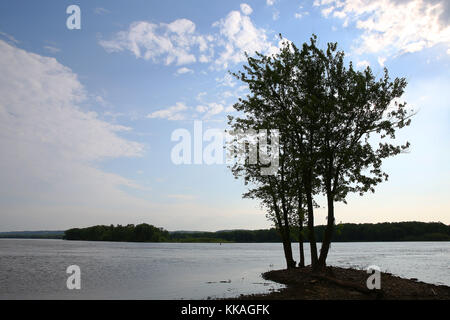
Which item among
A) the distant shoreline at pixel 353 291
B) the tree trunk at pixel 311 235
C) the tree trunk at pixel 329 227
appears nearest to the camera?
the distant shoreline at pixel 353 291

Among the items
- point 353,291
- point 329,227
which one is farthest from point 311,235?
point 353,291

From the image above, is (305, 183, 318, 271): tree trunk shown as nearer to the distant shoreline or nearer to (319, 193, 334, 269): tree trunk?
(319, 193, 334, 269): tree trunk

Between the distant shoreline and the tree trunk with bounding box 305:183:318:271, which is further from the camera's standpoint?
the tree trunk with bounding box 305:183:318:271

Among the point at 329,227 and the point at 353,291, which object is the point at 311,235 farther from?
the point at 353,291

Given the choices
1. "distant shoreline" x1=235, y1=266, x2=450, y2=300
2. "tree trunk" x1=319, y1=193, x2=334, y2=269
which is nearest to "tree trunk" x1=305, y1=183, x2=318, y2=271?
"tree trunk" x1=319, y1=193, x2=334, y2=269

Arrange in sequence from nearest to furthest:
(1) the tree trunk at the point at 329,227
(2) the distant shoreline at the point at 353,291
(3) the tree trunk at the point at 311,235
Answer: (2) the distant shoreline at the point at 353,291
(1) the tree trunk at the point at 329,227
(3) the tree trunk at the point at 311,235

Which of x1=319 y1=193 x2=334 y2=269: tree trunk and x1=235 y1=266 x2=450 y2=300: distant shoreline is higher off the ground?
x1=319 y1=193 x2=334 y2=269: tree trunk

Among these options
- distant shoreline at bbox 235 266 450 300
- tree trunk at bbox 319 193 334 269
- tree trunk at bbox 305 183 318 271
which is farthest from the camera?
tree trunk at bbox 305 183 318 271

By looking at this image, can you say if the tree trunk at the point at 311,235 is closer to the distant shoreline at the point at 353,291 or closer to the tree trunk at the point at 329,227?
the tree trunk at the point at 329,227

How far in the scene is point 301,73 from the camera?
28500 millimetres

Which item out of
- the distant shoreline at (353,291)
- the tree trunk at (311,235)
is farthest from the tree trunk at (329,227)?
the distant shoreline at (353,291)
